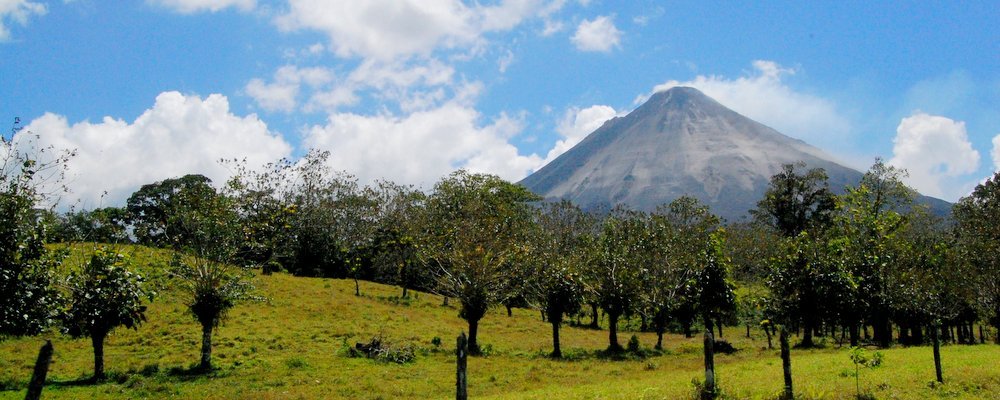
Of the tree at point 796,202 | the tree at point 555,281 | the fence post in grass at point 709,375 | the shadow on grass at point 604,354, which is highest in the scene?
the tree at point 796,202

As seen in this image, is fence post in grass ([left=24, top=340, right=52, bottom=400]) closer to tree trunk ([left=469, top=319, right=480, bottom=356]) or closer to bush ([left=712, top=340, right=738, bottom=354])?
tree trunk ([left=469, top=319, right=480, bottom=356])

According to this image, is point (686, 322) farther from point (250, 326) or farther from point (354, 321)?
point (250, 326)

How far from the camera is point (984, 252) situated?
132 feet

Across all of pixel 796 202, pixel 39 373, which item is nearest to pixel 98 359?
pixel 39 373

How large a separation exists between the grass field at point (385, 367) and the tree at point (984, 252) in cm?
827

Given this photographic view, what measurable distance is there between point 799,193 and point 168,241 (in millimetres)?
58172

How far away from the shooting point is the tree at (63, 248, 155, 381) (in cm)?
2259

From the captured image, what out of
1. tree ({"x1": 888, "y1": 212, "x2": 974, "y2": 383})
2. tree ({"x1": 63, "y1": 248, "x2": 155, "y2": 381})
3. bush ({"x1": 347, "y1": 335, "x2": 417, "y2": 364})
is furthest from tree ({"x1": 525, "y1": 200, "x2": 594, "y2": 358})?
tree ({"x1": 63, "y1": 248, "x2": 155, "y2": 381})

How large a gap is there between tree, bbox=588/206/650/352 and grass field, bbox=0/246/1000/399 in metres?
2.97

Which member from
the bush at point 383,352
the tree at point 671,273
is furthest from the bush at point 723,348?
the bush at point 383,352

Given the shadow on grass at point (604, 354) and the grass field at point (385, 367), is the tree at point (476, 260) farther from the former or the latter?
the shadow on grass at point (604, 354)

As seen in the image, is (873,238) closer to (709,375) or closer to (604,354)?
(604,354)

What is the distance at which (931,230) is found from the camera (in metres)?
64.4

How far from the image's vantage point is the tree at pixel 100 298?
22.6 meters
